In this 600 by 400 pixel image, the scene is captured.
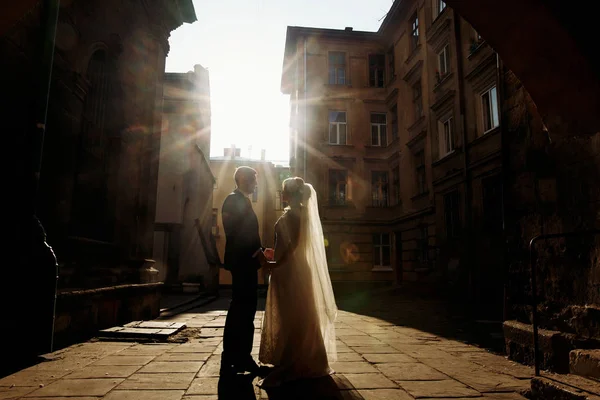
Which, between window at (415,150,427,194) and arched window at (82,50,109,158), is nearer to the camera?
arched window at (82,50,109,158)

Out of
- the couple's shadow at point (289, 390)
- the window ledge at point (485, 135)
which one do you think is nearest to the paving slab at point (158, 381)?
the couple's shadow at point (289, 390)

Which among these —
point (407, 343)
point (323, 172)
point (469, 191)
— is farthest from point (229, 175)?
point (407, 343)

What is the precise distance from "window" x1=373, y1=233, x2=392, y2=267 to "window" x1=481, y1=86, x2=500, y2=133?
379 inches

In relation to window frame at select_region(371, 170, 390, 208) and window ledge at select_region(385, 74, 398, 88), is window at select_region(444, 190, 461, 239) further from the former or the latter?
window ledge at select_region(385, 74, 398, 88)

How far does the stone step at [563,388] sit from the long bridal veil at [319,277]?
1648 millimetres

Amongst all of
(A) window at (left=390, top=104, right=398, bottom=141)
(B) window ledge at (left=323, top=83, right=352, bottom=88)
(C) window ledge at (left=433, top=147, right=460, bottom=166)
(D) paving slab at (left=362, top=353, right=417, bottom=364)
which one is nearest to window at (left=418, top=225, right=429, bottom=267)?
(C) window ledge at (left=433, top=147, right=460, bottom=166)

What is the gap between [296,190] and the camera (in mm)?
4027

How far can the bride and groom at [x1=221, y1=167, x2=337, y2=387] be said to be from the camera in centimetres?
361

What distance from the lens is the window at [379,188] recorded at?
2166 centimetres

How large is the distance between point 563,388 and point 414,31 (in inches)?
754

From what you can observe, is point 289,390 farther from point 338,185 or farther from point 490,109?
point 338,185

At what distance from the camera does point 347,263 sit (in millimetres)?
21000

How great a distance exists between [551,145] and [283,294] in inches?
114

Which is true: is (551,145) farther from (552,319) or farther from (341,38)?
(341,38)
